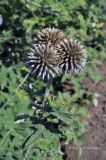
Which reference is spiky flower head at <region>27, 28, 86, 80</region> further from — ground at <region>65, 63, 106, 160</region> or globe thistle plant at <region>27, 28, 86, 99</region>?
ground at <region>65, 63, 106, 160</region>

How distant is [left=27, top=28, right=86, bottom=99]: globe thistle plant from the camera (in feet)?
9.15

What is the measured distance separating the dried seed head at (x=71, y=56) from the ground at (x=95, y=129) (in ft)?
3.48

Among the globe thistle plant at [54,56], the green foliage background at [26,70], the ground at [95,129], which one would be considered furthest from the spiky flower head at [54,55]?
the ground at [95,129]

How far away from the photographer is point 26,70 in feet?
A: 9.16

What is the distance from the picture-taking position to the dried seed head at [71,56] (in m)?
2.82

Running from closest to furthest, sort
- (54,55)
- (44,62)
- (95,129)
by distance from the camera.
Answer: (54,55) < (44,62) < (95,129)

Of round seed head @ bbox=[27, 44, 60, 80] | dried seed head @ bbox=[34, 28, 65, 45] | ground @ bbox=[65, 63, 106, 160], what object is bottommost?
ground @ bbox=[65, 63, 106, 160]

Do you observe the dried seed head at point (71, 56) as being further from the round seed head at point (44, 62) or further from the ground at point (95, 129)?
the ground at point (95, 129)

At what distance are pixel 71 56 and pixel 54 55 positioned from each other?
173 millimetres

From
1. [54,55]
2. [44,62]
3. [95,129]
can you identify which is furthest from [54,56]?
[95,129]

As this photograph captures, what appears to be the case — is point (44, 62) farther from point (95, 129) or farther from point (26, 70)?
point (95, 129)

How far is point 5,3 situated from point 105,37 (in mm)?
1048

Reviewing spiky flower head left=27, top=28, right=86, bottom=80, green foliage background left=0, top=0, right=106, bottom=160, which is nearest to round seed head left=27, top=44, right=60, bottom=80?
spiky flower head left=27, top=28, right=86, bottom=80

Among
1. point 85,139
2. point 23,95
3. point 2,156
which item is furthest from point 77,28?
point 2,156
